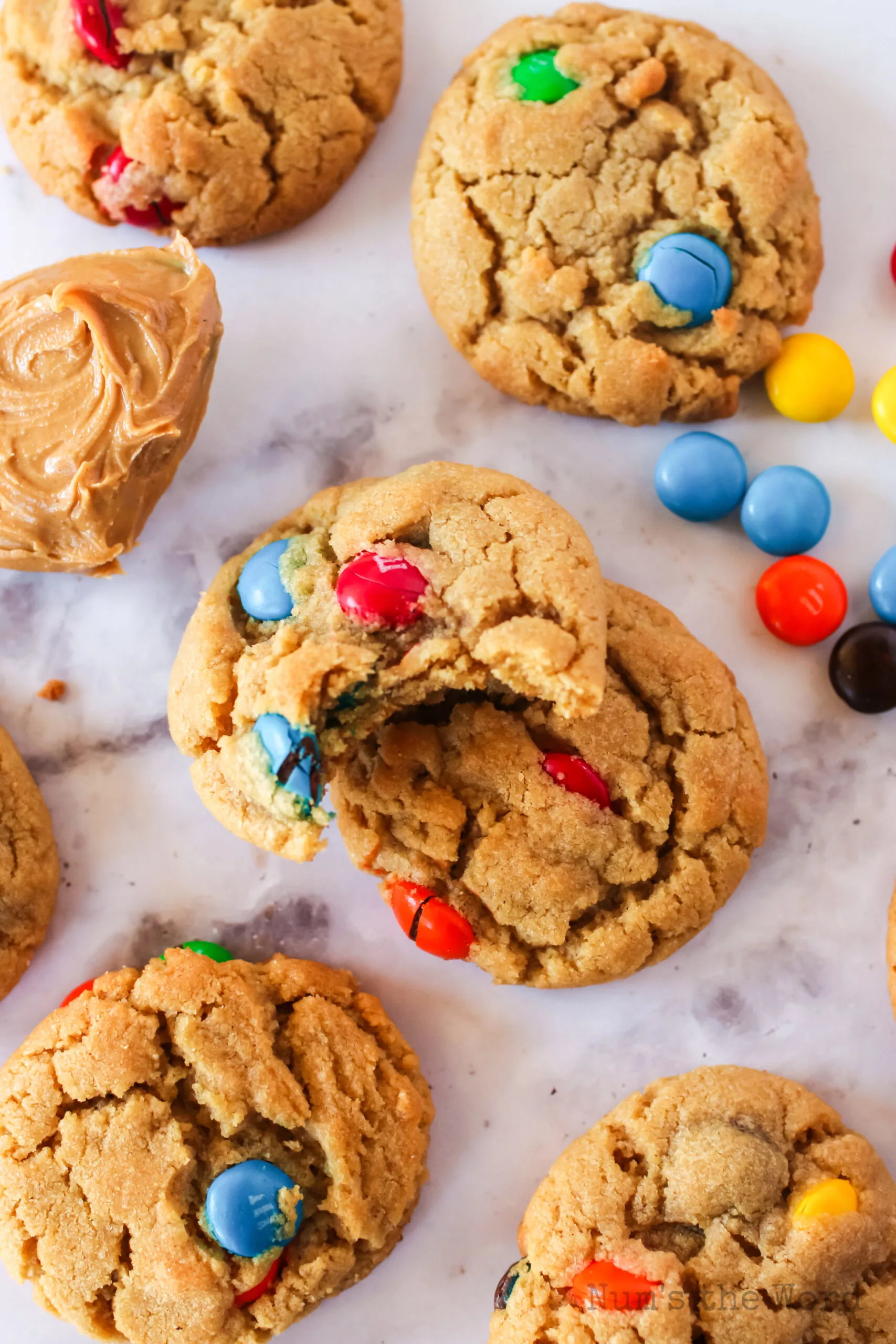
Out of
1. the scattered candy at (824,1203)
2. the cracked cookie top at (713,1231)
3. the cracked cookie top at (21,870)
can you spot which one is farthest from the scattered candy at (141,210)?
the scattered candy at (824,1203)

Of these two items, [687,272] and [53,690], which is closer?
[687,272]

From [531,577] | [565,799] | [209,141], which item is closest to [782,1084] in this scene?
[565,799]

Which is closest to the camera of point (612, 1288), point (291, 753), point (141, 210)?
point (291, 753)

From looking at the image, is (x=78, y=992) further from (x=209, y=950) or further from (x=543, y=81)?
(x=543, y=81)

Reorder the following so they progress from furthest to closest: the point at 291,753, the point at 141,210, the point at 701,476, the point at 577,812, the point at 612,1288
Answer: the point at 141,210 → the point at 701,476 → the point at 577,812 → the point at 612,1288 → the point at 291,753

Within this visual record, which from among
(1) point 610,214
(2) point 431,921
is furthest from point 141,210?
(2) point 431,921

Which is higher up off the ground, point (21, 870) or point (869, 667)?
point (869, 667)

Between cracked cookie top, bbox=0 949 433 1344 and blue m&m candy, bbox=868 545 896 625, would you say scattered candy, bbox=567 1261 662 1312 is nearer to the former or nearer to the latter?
cracked cookie top, bbox=0 949 433 1344
